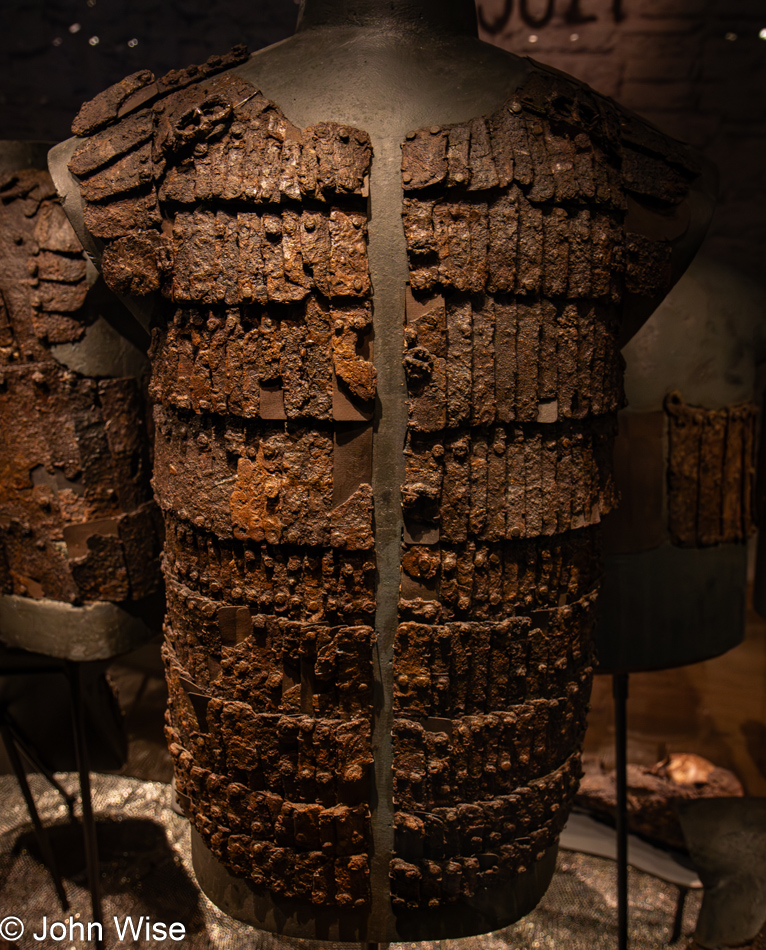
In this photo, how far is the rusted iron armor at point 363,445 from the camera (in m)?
1.06

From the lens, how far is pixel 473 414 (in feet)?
3.55

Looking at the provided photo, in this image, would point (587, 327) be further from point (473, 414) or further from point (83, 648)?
point (83, 648)

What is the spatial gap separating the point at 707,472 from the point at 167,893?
1.93 metres

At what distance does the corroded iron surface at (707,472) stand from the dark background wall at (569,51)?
149 centimetres

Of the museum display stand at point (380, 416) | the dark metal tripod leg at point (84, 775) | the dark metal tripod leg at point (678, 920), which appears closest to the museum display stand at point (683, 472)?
the museum display stand at point (380, 416)

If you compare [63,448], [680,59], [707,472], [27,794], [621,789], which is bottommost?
[27,794]

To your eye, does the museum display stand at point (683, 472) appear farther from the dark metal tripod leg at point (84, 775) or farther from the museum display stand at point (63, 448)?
the dark metal tripod leg at point (84, 775)

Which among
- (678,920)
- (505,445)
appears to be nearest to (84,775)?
(505,445)

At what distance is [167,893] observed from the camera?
2.36 metres

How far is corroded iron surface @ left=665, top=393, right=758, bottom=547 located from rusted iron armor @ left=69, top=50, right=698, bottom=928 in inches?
20.2

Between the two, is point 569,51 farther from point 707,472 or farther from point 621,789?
point 621,789

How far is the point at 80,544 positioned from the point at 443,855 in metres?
0.95

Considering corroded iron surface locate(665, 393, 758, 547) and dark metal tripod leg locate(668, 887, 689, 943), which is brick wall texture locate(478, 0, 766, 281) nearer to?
corroded iron surface locate(665, 393, 758, 547)

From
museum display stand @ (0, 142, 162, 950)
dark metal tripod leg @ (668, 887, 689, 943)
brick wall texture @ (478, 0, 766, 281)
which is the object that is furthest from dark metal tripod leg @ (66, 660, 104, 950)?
brick wall texture @ (478, 0, 766, 281)
